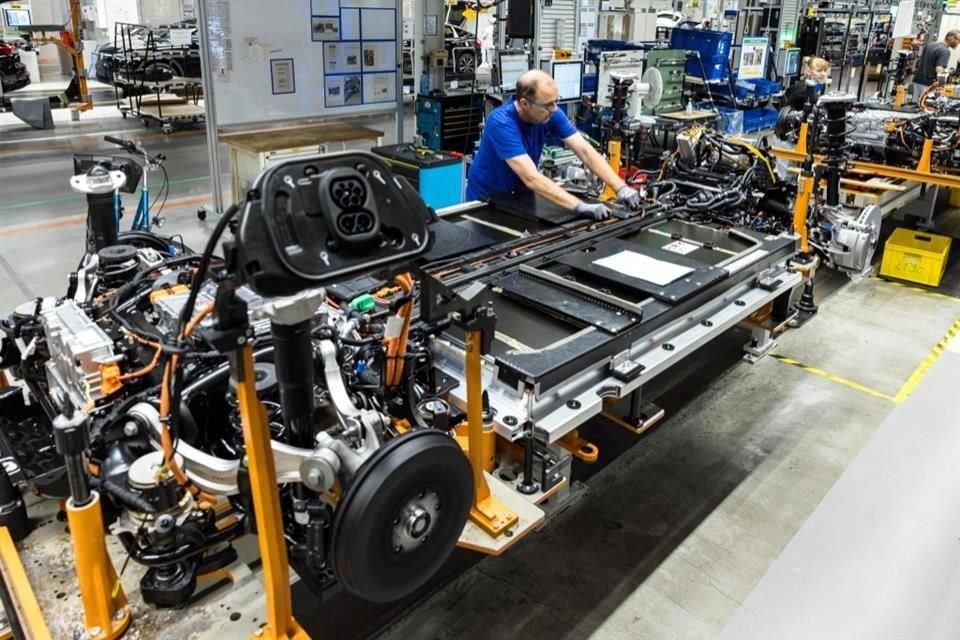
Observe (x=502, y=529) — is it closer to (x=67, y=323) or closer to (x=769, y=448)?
(x=67, y=323)

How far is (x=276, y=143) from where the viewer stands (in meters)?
5.98

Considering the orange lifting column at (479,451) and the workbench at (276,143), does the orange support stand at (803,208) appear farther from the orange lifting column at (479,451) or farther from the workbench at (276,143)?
the workbench at (276,143)

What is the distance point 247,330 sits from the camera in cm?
130

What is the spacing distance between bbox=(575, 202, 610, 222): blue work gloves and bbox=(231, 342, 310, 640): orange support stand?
2.24 m

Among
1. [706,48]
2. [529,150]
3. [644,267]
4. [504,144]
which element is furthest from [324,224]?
[706,48]

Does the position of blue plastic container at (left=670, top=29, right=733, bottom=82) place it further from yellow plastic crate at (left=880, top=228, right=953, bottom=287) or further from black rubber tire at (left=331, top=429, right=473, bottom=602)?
black rubber tire at (left=331, top=429, right=473, bottom=602)

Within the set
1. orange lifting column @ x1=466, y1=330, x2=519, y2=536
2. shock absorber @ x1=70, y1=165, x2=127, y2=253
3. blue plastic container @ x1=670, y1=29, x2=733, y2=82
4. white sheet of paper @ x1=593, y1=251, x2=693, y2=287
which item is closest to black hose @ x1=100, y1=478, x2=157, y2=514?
orange lifting column @ x1=466, y1=330, x2=519, y2=536

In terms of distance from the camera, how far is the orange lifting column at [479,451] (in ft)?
5.85

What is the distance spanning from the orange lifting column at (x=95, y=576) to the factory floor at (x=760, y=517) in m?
0.26

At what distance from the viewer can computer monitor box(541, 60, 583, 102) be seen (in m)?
7.50

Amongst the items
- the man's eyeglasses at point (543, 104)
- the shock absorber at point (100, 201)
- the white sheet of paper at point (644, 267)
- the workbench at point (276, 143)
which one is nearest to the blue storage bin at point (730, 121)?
the workbench at point (276, 143)

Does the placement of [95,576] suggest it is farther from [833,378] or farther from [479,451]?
[833,378]

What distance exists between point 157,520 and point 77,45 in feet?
34.7

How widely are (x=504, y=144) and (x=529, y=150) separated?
38 centimetres
